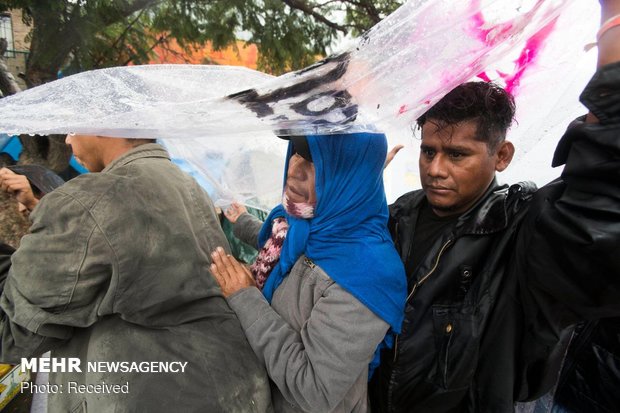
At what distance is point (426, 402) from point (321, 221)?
705 millimetres

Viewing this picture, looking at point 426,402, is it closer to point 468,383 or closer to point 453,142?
point 468,383

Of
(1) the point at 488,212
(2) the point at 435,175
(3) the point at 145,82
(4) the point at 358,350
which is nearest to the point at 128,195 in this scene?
(3) the point at 145,82

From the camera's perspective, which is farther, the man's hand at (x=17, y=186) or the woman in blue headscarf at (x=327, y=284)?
the man's hand at (x=17, y=186)

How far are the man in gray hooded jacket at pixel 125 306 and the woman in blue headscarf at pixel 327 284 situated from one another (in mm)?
124

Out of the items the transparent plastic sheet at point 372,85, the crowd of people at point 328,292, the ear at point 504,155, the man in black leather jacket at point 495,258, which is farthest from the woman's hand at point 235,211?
the ear at point 504,155

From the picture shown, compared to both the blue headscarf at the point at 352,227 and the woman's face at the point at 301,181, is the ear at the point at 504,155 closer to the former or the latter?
the blue headscarf at the point at 352,227

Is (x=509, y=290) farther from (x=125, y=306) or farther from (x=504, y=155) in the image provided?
(x=125, y=306)

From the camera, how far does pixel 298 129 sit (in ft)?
3.49

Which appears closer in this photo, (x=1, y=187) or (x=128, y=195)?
(x=128, y=195)

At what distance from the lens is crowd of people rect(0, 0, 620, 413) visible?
1077mm

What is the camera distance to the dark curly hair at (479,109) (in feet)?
4.12

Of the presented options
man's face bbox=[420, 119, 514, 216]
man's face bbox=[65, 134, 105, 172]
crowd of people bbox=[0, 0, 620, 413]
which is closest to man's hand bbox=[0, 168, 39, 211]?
man's face bbox=[65, 134, 105, 172]

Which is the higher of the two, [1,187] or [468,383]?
[1,187]

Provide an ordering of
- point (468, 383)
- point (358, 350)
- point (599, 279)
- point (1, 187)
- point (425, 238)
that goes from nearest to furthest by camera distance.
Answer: point (599, 279) → point (358, 350) → point (468, 383) → point (425, 238) → point (1, 187)
